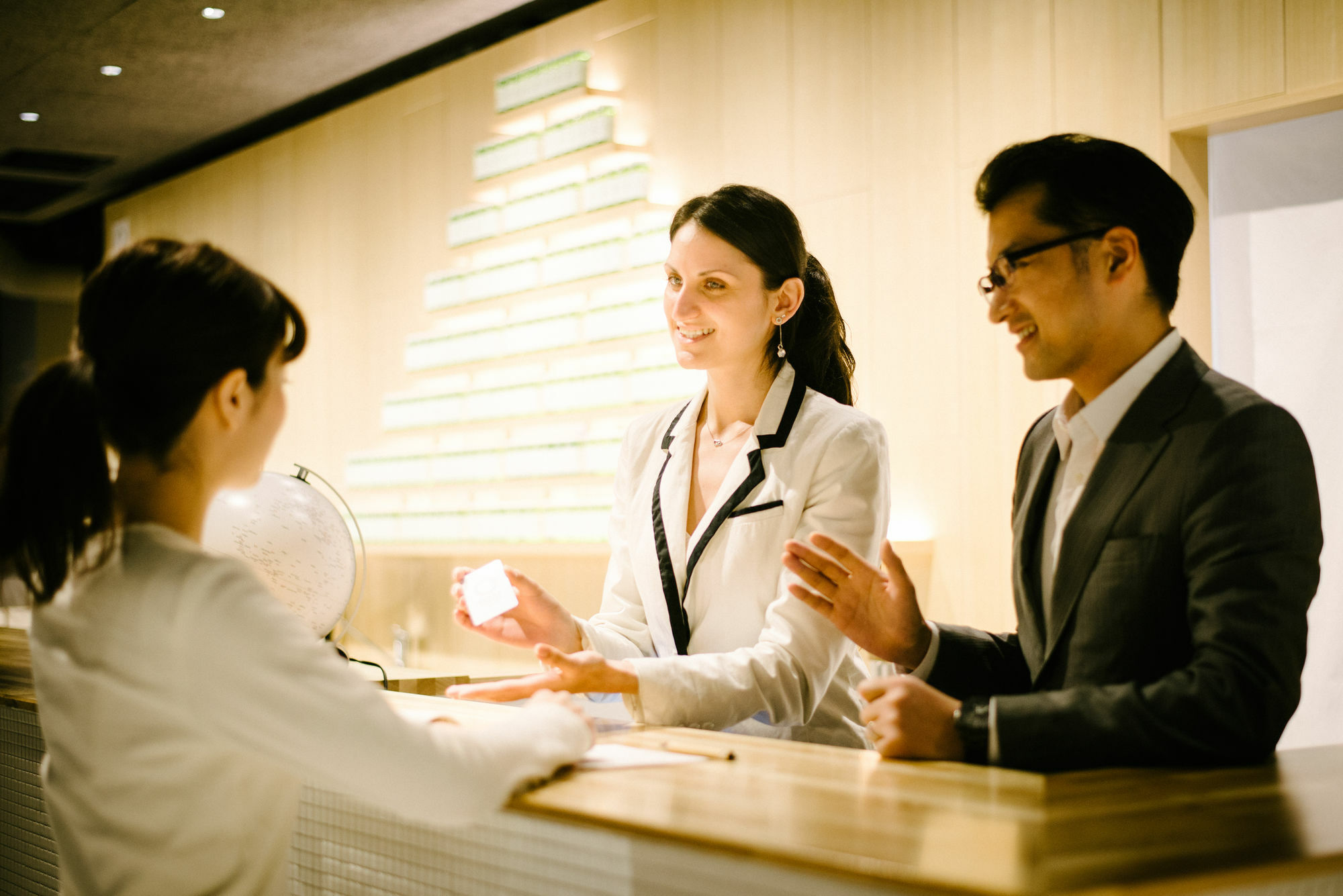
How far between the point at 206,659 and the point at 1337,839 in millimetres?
1056

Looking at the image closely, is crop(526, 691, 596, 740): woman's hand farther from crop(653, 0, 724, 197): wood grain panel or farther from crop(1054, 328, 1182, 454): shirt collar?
crop(653, 0, 724, 197): wood grain panel

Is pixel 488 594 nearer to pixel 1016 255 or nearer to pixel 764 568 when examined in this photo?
pixel 764 568

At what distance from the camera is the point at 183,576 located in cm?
116

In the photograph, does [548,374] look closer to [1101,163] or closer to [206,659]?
[1101,163]

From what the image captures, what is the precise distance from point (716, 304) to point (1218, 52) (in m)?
1.89

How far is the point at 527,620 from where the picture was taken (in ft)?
6.82

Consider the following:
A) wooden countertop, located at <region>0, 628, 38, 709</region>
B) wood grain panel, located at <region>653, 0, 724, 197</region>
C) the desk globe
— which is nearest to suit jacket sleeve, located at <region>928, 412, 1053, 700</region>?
wooden countertop, located at <region>0, 628, 38, 709</region>

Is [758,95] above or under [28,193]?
under

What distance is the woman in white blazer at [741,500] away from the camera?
192 cm

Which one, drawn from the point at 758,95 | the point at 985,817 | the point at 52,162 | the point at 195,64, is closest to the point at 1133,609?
the point at 985,817

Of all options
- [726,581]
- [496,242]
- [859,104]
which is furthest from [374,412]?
[726,581]

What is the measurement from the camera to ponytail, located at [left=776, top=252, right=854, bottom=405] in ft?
7.55

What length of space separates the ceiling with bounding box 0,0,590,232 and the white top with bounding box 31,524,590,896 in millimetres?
4446

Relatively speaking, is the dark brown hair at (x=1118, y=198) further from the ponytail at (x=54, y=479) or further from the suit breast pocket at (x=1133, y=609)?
the ponytail at (x=54, y=479)
